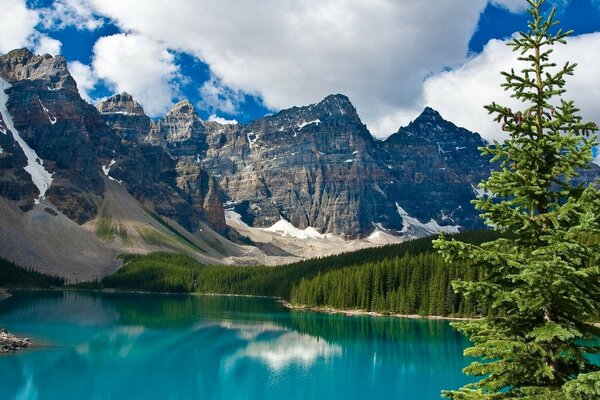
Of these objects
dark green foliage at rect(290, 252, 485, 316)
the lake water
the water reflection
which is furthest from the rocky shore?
dark green foliage at rect(290, 252, 485, 316)

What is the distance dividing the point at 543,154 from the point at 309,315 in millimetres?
117220

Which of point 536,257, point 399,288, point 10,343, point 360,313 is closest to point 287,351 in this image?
point 10,343

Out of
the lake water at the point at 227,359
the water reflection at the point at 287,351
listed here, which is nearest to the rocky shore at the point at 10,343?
the lake water at the point at 227,359

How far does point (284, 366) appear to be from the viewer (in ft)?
207

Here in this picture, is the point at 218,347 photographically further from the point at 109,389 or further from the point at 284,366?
the point at 109,389

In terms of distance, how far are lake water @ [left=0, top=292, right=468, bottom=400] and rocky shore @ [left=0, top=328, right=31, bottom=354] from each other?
166 centimetres

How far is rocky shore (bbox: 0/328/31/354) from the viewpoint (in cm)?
6162

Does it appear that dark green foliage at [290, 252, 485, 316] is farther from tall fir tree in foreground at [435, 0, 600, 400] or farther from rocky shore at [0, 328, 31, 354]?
tall fir tree in foreground at [435, 0, 600, 400]

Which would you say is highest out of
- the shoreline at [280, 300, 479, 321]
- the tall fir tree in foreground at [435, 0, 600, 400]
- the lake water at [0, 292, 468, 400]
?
the tall fir tree in foreground at [435, 0, 600, 400]

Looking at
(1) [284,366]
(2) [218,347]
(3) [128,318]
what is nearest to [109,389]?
(1) [284,366]

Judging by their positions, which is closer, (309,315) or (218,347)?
(218,347)

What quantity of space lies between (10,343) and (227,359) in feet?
80.2

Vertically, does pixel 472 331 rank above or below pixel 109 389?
above

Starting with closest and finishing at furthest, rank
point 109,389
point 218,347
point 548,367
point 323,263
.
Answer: point 548,367
point 109,389
point 218,347
point 323,263
